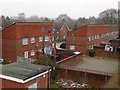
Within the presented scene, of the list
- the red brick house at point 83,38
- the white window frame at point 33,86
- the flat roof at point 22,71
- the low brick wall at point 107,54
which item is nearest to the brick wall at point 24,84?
the white window frame at point 33,86

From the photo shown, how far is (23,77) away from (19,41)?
12315mm

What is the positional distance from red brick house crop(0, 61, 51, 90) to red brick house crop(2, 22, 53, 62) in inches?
404

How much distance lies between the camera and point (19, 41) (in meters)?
23.2

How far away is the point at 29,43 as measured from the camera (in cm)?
2508

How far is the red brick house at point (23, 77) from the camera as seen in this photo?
37.4ft

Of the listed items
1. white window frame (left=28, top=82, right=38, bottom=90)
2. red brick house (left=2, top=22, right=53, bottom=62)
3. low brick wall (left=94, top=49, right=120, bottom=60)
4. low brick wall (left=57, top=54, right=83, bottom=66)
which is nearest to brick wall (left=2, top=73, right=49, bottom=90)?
white window frame (left=28, top=82, right=38, bottom=90)

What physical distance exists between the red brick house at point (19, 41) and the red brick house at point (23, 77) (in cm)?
1025

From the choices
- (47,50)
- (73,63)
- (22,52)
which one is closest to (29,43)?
(22,52)

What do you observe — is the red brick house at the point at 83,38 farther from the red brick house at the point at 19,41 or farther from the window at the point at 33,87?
the window at the point at 33,87

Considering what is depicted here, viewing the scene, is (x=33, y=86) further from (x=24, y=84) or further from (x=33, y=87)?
(x=24, y=84)

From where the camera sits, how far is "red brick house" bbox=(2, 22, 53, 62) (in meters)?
23.0

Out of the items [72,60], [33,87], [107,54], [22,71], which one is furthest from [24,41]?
[33,87]

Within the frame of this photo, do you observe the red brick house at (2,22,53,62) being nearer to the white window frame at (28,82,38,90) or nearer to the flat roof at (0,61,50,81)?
the flat roof at (0,61,50,81)

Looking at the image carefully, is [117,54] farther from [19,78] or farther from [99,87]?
[19,78]
